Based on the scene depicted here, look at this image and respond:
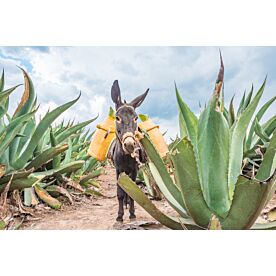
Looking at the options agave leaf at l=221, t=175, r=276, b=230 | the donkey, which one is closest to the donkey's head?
the donkey

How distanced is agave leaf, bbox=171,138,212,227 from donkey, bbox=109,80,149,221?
324mm

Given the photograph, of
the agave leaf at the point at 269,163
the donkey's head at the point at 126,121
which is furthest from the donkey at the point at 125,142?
the agave leaf at the point at 269,163

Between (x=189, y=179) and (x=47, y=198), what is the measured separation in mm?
909

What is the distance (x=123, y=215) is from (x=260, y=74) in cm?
77

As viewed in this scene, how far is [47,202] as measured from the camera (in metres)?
1.61

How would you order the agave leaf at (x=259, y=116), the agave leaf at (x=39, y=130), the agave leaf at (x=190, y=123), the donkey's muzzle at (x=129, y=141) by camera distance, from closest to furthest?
1. the agave leaf at (x=190, y=123)
2. the donkey's muzzle at (x=129, y=141)
3. the agave leaf at (x=39, y=130)
4. the agave leaf at (x=259, y=116)

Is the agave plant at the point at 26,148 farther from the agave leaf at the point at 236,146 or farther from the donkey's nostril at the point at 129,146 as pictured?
the agave leaf at the point at 236,146

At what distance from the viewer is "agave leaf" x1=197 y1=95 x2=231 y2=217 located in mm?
892

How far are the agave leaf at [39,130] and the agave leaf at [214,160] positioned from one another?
745 mm

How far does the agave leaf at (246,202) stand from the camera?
0.78 meters

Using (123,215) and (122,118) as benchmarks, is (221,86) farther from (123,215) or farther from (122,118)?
(123,215)

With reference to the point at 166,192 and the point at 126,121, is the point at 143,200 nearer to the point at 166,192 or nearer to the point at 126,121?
the point at 166,192

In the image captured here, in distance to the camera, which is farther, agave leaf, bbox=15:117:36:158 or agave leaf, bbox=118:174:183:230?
agave leaf, bbox=15:117:36:158

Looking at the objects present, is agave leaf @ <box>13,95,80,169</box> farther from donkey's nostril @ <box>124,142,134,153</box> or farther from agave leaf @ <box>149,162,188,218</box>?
agave leaf @ <box>149,162,188,218</box>
